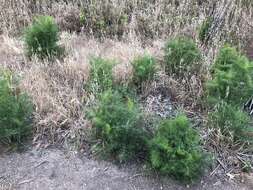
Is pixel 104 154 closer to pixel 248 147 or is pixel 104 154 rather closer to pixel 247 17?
pixel 248 147

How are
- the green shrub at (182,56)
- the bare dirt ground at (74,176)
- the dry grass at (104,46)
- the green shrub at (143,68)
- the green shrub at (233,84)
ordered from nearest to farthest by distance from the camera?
1. the bare dirt ground at (74,176)
2. the green shrub at (233,84)
3. the dry grass at (104,46)
4. the green shrub at (143,68)
5. the green shrub at (182,56)

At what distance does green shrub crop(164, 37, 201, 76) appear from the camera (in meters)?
3.78

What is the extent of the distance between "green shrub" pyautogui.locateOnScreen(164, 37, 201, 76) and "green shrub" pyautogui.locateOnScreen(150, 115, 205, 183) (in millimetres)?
1058

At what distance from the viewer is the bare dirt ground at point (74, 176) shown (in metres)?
2.97

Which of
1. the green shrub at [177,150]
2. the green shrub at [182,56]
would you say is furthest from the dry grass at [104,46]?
the green shrub at [177,150]

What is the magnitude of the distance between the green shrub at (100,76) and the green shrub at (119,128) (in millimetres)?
352

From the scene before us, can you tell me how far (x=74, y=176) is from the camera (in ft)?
9.96

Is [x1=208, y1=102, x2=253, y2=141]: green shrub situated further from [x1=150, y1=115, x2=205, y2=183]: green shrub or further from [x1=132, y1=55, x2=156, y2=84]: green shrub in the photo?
[x1=132, y1=55, x2=156, y2=84]: green shrub

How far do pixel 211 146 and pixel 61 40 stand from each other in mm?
2329

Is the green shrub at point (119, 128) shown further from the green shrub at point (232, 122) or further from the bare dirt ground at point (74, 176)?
the green shrub at point (232, 122)

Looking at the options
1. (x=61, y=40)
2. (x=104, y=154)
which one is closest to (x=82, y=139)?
(x=104, y=154)

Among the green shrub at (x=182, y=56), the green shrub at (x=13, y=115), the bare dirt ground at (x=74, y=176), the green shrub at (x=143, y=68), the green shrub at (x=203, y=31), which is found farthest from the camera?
the green shrub at (x=203, y=31)

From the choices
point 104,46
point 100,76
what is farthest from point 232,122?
point 104,46

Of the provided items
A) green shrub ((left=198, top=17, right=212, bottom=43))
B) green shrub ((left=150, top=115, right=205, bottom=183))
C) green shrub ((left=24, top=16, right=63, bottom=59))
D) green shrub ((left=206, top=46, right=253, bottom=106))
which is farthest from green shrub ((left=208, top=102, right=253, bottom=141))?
green shrub ((left=24, top=16, right=63, bottom=59))
